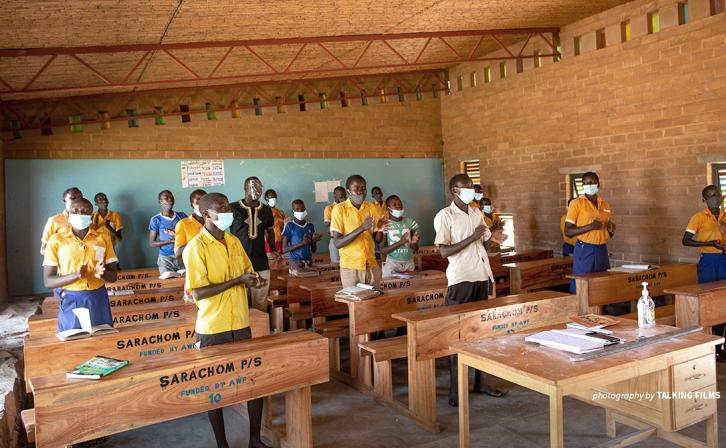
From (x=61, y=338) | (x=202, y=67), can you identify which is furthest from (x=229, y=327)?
(x=202, y=67)

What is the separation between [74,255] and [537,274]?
605 cm

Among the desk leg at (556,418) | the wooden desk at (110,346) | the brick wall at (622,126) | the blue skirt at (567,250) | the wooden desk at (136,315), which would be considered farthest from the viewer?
the blue skirt at (567,250)

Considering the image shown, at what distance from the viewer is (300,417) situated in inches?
151

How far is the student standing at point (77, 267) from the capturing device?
170 inches

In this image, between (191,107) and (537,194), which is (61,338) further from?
(537,194)

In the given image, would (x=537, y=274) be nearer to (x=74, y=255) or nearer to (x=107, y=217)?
(x=74, y=255)

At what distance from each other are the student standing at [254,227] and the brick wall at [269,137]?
585cm

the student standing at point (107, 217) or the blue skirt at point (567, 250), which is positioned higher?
the student standing at point (107, 217)

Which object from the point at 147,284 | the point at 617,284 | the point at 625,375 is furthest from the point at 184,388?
the point at 617,284

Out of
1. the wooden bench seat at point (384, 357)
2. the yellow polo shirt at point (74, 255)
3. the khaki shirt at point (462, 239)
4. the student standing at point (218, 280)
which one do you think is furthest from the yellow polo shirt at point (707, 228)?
the yellow polo shirt at point (74, 255)

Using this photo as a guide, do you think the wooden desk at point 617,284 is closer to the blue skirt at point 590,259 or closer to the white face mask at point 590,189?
the blue skirt at point 590,259

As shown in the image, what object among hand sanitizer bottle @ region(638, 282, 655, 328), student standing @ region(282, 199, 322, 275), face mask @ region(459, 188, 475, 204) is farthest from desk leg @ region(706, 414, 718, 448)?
student standing @ region(282, 199, 322, 275)

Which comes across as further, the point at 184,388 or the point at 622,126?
the point at 622,126

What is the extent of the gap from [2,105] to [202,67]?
3604 mm
